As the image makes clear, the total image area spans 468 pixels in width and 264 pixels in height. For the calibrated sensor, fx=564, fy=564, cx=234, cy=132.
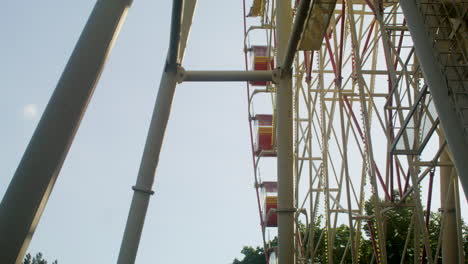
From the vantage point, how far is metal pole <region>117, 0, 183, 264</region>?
18.2 feet

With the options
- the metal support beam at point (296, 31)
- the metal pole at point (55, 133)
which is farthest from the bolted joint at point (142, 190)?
the metal pole at point (55, 133)

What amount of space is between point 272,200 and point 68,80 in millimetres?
15132

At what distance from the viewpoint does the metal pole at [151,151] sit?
5.54 metres

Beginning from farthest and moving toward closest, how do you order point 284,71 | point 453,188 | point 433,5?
point 453,188 → point 433,5 → point 284,71

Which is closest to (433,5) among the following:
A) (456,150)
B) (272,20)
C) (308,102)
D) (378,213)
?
(456,150)

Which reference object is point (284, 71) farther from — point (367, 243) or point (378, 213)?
point (367, 243)

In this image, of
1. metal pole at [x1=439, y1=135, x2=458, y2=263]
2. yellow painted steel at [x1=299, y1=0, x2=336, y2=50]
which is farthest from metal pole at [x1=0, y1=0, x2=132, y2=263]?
metal pole at [x1=439, y1=135, x2=458, y2=263]

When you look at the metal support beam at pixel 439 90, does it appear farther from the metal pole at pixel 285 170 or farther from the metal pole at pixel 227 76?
the metal pole at pixel 227 76

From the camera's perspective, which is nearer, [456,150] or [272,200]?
[456,150]

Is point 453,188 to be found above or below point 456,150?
above

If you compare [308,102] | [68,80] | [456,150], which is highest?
[308,102]

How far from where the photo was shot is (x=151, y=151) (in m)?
6.07

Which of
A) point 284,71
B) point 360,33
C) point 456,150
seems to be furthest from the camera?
point 360,33

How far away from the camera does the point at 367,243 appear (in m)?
29.3
